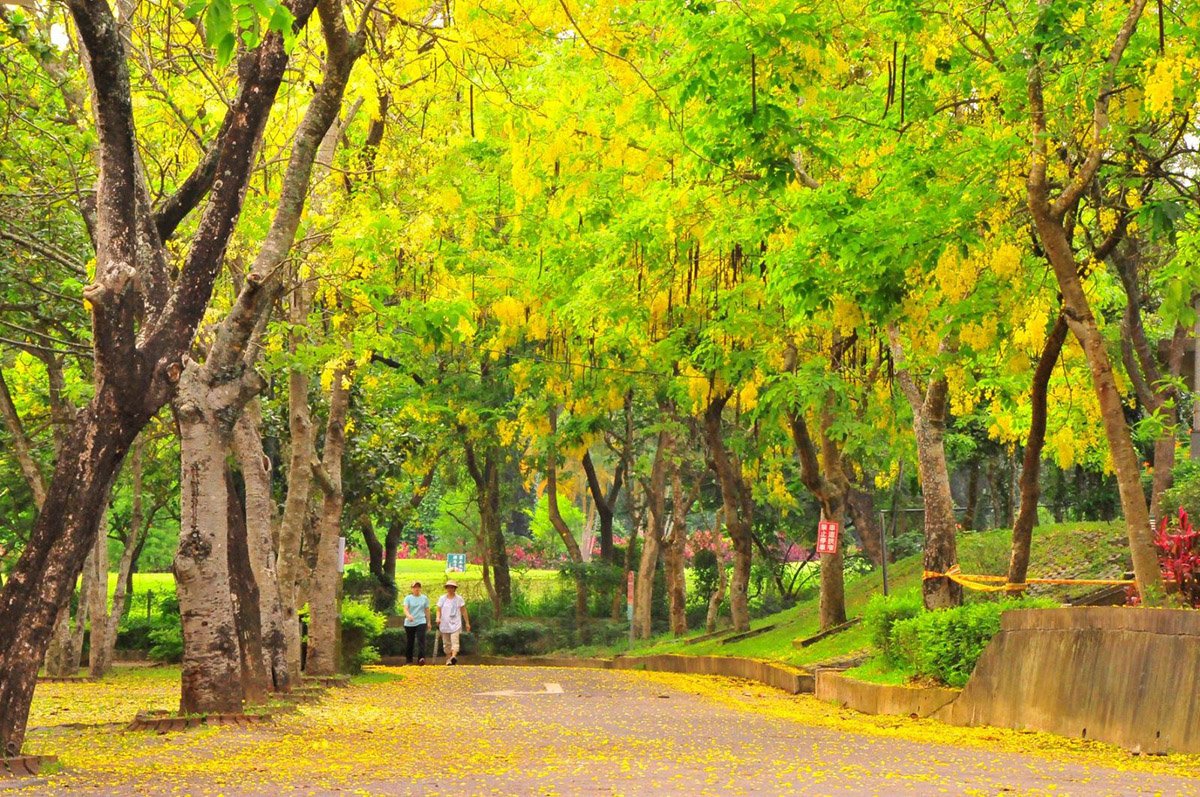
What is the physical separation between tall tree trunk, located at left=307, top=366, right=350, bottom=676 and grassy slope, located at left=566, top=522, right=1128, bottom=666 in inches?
254

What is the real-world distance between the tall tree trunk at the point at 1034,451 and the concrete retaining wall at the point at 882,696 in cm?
159

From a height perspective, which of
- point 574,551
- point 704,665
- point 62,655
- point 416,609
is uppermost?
point 574,551

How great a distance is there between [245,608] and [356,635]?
8352 mm

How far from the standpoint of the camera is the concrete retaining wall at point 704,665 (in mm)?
19797

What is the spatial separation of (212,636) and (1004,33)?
880 centimetres

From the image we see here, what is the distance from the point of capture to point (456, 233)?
21.3 m

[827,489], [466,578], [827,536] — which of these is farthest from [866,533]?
[466,578]

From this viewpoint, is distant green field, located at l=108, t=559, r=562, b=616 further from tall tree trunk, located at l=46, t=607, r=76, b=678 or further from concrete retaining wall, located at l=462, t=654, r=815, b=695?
tall tree trunk, located at l=46, t=607, r=76, b=678

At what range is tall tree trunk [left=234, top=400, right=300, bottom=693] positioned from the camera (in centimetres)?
1541

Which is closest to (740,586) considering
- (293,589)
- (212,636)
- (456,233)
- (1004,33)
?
(456,233)

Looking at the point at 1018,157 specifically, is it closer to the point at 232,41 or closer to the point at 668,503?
the point at 232,41

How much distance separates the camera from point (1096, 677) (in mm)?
11430

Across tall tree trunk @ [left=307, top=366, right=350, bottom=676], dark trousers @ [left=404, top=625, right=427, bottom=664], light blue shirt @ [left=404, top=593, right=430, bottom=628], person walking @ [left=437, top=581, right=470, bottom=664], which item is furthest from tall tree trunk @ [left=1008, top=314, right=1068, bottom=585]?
dark trousers @ [left=404, top=625, right=427, bottom=664]

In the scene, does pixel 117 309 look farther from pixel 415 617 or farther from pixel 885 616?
pixel 415 617
